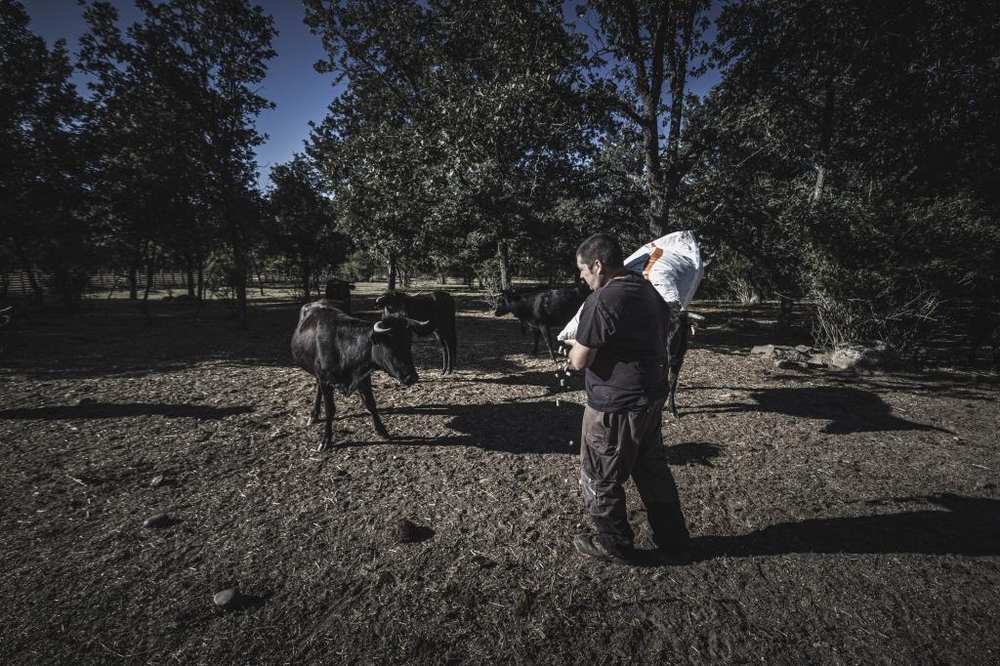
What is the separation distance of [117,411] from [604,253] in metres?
8.31

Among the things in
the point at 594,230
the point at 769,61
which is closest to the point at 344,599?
the point at 594,230

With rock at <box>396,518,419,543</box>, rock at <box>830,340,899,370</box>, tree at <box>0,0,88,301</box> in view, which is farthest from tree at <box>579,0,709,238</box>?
tree at <box>0,0,88,301</box>

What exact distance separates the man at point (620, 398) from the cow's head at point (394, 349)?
256cm

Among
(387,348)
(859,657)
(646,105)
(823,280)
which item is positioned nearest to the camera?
(859,657)

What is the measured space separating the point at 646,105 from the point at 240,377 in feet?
42.5

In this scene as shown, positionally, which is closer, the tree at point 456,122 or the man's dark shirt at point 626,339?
the man's dark shirt at point 626,339

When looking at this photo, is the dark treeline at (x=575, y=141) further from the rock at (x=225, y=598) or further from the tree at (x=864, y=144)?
the rock at (x=225, y=598)

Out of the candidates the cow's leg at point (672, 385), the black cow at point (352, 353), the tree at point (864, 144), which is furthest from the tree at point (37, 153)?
the tree at point (864, 144)

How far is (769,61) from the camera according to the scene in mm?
10258

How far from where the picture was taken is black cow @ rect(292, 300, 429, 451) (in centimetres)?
488

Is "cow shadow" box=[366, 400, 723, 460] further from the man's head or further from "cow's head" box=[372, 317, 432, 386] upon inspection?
the man's head

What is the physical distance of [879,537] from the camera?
11.3 ft

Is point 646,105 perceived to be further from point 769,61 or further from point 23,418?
point 23,418

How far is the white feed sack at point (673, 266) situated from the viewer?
4.50 m
